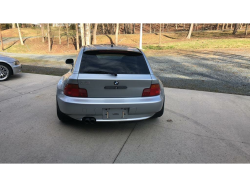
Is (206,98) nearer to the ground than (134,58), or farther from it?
nearer to the ground

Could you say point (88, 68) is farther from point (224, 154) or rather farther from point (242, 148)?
point (242, 148)

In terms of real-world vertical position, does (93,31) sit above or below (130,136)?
above

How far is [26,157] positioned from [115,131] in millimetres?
1477

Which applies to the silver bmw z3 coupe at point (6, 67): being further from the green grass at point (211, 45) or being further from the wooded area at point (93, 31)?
the green grass at point (211, 45)

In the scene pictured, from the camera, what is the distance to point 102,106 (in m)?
3.00

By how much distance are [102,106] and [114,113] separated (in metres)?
0.24

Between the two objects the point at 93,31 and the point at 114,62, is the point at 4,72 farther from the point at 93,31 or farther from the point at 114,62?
the point at 93,31

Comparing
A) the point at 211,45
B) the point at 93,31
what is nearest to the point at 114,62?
the point at 93,31

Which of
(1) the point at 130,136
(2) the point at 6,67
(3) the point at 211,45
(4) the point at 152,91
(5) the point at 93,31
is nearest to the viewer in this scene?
(4) the point at 152,91

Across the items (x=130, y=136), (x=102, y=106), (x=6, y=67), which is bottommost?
(x=130, y=136)

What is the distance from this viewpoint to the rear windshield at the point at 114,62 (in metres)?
3.24

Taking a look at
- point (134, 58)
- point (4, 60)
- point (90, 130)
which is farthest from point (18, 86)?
point (134, 58)

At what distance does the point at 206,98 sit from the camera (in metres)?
5.59

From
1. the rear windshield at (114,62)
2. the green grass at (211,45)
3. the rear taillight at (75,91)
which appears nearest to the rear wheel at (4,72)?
the rear windshield at (114,62)
